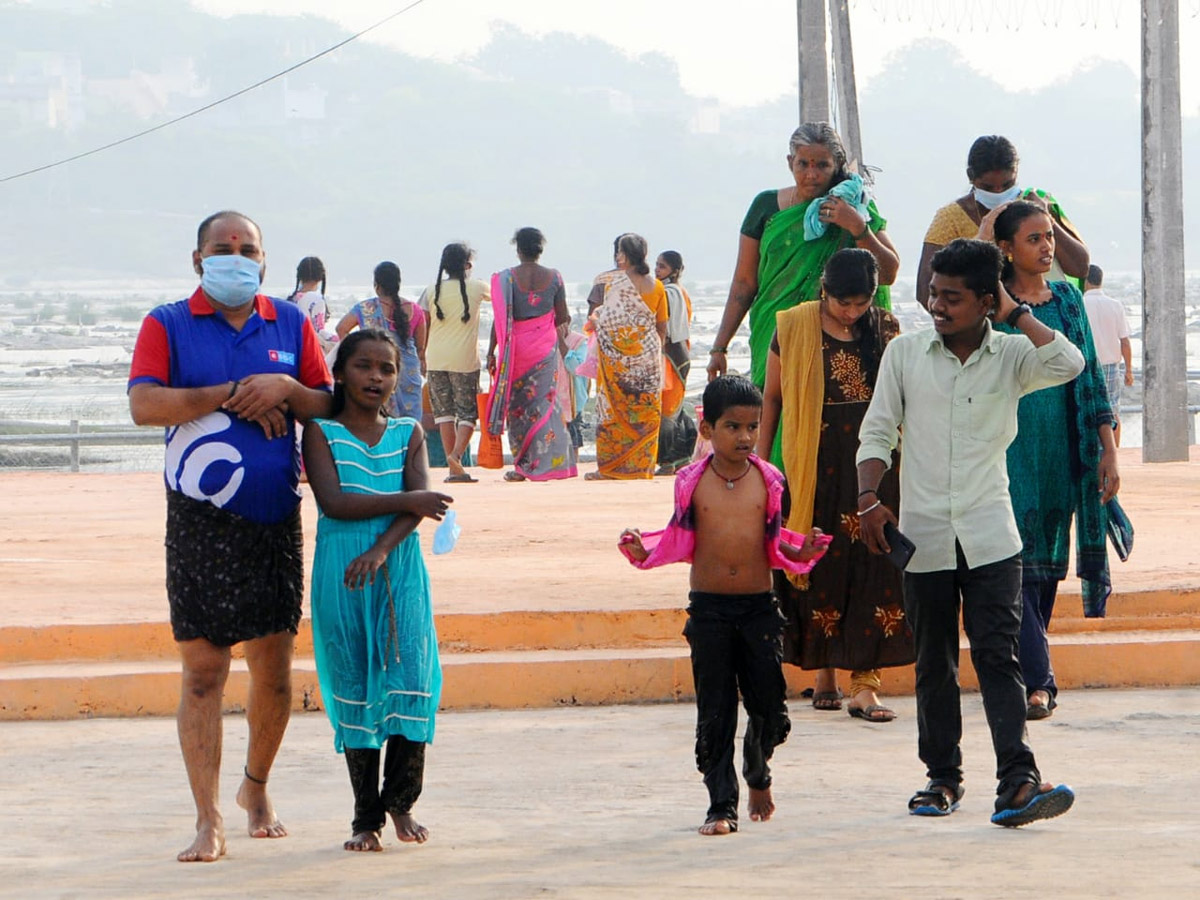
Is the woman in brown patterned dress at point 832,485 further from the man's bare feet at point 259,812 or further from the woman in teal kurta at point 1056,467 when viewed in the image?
the man's bare feet at point 259,812

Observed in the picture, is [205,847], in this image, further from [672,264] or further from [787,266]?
[672,264]

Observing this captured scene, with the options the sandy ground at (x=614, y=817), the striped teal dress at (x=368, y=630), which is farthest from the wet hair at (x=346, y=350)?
the sandy ground at (x=614, y=817)

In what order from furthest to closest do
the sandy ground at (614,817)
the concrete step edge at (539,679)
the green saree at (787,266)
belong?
1. the concrete step edge at (539,679)
2. the green saree at (787,266)
3. the sandy ground at (614,817)

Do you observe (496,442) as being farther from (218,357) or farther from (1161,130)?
(218,357)

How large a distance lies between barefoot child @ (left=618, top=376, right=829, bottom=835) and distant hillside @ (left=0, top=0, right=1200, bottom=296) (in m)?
118

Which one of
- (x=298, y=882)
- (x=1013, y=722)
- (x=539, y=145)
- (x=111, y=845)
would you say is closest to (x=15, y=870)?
(x=111, y=845)

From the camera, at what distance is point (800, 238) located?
7355 mm

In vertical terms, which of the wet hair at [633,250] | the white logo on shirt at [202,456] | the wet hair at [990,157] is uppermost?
the wet hair at [633,250]

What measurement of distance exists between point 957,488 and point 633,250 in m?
8.55

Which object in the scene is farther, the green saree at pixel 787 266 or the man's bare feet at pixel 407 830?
the green saree at pixel 787 266

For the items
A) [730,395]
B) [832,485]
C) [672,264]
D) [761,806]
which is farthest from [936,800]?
[672,264]

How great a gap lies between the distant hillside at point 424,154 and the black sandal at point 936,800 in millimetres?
118039

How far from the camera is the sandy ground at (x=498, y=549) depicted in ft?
28.1

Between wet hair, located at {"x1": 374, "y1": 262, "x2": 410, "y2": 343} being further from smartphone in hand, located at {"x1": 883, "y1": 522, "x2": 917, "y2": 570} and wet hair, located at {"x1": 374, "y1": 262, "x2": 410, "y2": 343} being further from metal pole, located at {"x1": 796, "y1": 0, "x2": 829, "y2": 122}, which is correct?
smartphone in hand, located at {"x1": 883, "y1": 522, "x2": 917, "y2": 570}
